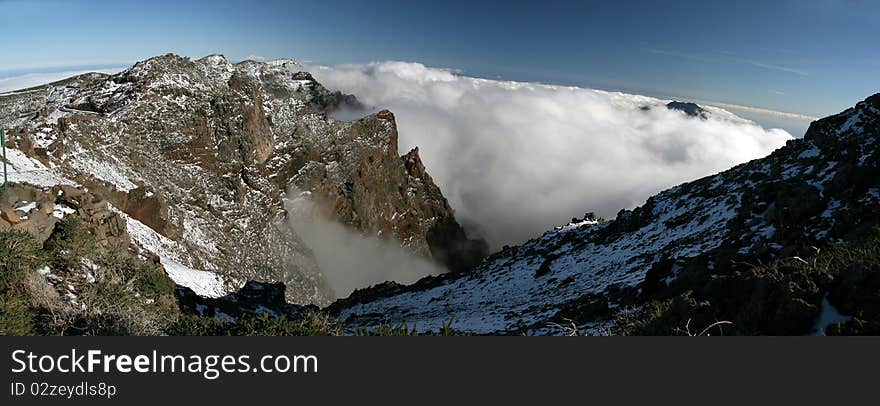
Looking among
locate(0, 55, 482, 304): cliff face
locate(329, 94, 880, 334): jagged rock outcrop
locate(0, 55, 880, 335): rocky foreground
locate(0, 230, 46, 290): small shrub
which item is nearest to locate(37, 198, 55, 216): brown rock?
locate(0, 55, 880, 335): rocky foreground

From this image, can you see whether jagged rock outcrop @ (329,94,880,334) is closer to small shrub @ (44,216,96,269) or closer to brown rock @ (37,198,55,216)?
small shrub @ (44,216,96,269)

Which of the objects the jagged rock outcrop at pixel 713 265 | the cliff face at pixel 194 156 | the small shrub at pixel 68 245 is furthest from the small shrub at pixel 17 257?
the cliff face at pixel 194 156

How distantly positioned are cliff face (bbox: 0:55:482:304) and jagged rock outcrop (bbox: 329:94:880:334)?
17182 mm

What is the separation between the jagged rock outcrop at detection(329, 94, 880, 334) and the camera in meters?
5.29

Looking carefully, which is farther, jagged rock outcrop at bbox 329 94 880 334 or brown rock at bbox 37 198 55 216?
brown rock at bbox 37 198 55 216

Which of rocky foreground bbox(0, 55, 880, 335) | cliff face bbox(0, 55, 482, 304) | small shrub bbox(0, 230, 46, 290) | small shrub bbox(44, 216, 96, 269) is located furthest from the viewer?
cliff face bbox(0, 55, 482, 304)

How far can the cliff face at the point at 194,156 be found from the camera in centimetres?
3114

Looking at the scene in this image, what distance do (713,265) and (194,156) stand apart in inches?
2126

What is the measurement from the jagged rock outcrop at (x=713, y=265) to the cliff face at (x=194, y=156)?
56.4 ft

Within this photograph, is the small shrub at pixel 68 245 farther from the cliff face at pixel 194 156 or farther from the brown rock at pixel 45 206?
A: the cliff face at pixel 194 156

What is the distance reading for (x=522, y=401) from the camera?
3836mm

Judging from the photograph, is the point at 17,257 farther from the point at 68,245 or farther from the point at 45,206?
the point at 45,206

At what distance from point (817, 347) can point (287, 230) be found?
208 feet

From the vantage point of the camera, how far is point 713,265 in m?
10.3
